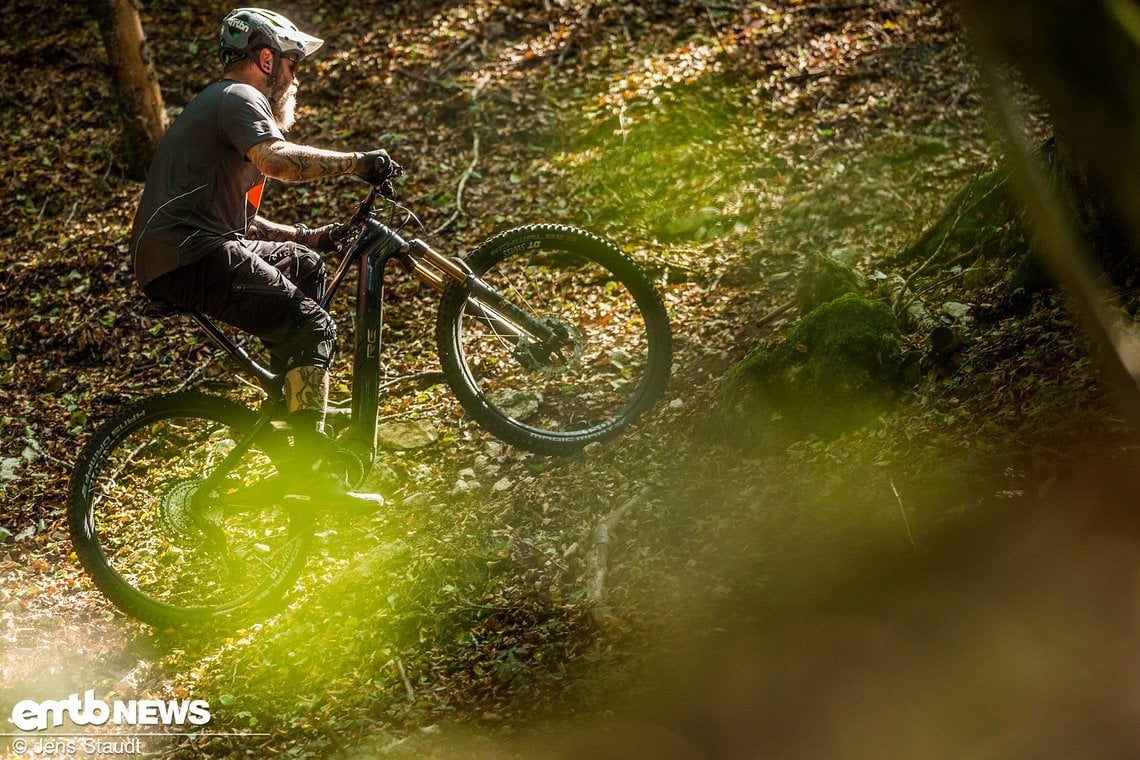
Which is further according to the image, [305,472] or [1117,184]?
[305,472]

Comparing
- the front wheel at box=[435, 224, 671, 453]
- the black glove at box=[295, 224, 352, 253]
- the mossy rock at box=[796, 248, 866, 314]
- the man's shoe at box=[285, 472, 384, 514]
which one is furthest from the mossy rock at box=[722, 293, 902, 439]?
the black glove at box=[295, 224, 352, 253]

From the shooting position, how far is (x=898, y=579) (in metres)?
3.89

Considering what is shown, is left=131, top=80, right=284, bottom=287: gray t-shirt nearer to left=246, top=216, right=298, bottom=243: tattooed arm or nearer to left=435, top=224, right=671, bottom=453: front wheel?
left=246, top=216, right=298, bottom=243: tattooed arm

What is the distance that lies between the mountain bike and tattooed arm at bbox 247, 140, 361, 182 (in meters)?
0.33

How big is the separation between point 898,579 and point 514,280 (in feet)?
13.5

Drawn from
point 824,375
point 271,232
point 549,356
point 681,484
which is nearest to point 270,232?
point 271,232

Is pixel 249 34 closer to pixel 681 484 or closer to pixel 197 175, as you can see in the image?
pixel 197 175

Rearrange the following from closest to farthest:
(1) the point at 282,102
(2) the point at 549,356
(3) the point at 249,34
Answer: (3) the point at 249,34
(1) the point at 282,102
(2) the point at 549,356

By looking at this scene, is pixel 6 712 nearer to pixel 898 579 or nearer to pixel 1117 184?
pixel 898 579

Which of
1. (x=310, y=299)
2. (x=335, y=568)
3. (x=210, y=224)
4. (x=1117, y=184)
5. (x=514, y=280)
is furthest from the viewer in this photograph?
(x=514, y=280)

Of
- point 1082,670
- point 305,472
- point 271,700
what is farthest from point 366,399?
point 1082,670

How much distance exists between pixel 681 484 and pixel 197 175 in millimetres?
2871

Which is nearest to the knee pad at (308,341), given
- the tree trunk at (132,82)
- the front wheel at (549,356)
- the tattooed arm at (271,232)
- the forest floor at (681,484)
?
the tattooed arm at (271,232)

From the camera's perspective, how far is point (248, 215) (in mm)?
4773
